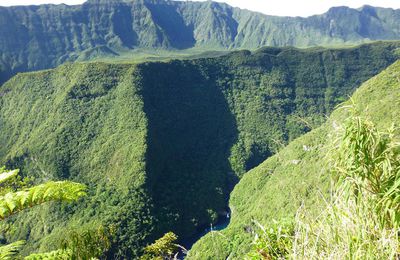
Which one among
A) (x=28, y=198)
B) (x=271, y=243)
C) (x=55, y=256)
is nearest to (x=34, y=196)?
(x=28, y=198)

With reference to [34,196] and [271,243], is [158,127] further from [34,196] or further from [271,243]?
[271,243]

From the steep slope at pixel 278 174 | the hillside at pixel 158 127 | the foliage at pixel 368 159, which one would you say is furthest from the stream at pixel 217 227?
the foliage at pixel 368 159

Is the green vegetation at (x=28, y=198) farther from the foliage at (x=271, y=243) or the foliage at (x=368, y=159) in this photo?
the foliage at (x=368, y=159)

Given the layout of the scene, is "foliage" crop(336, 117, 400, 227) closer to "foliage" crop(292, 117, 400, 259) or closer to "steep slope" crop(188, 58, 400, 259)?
"foliage" crop(292, 117, 400, 259)

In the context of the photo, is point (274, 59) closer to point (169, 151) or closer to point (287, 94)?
point (287, 94)

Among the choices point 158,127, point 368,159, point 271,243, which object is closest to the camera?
point 368,159

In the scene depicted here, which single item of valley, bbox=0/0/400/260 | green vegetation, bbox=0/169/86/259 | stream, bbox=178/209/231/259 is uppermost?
green vegetation, bbox=0/169/86/259

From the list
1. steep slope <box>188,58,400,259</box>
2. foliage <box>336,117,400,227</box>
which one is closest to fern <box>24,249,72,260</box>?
foliage <box>336,117,400,227</box>
